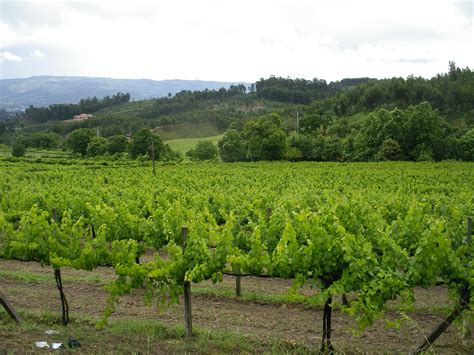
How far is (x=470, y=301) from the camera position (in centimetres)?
662

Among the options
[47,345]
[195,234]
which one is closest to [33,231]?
[47,345]

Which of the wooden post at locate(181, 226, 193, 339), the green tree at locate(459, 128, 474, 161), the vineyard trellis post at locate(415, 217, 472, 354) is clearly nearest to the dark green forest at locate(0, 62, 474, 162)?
the green tree at locate(459, 128, 474, 161)

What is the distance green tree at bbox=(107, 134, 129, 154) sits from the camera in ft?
222

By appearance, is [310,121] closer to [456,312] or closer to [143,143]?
[143,143]

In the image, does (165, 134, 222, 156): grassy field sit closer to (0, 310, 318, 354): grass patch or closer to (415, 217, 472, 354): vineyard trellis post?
(0, 310, 318, 354): grass patch

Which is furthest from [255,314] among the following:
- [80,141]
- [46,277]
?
[80,141]

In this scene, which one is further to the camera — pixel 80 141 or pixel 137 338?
pixel 80 141

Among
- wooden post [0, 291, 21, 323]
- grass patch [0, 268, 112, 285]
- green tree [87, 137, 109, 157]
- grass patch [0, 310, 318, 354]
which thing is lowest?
grass patch [0, 268, 112, 285]

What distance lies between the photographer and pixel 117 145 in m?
68.1

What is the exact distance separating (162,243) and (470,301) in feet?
22.7

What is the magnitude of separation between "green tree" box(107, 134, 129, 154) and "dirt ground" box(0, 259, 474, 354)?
2283 inches

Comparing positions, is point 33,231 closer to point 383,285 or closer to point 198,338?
point 198,338

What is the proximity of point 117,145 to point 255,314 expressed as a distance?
6232 centimetres

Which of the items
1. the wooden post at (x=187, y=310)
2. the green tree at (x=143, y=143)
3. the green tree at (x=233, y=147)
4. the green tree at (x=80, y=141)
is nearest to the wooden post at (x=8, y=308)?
the wooden post at (x=187, y=310)
